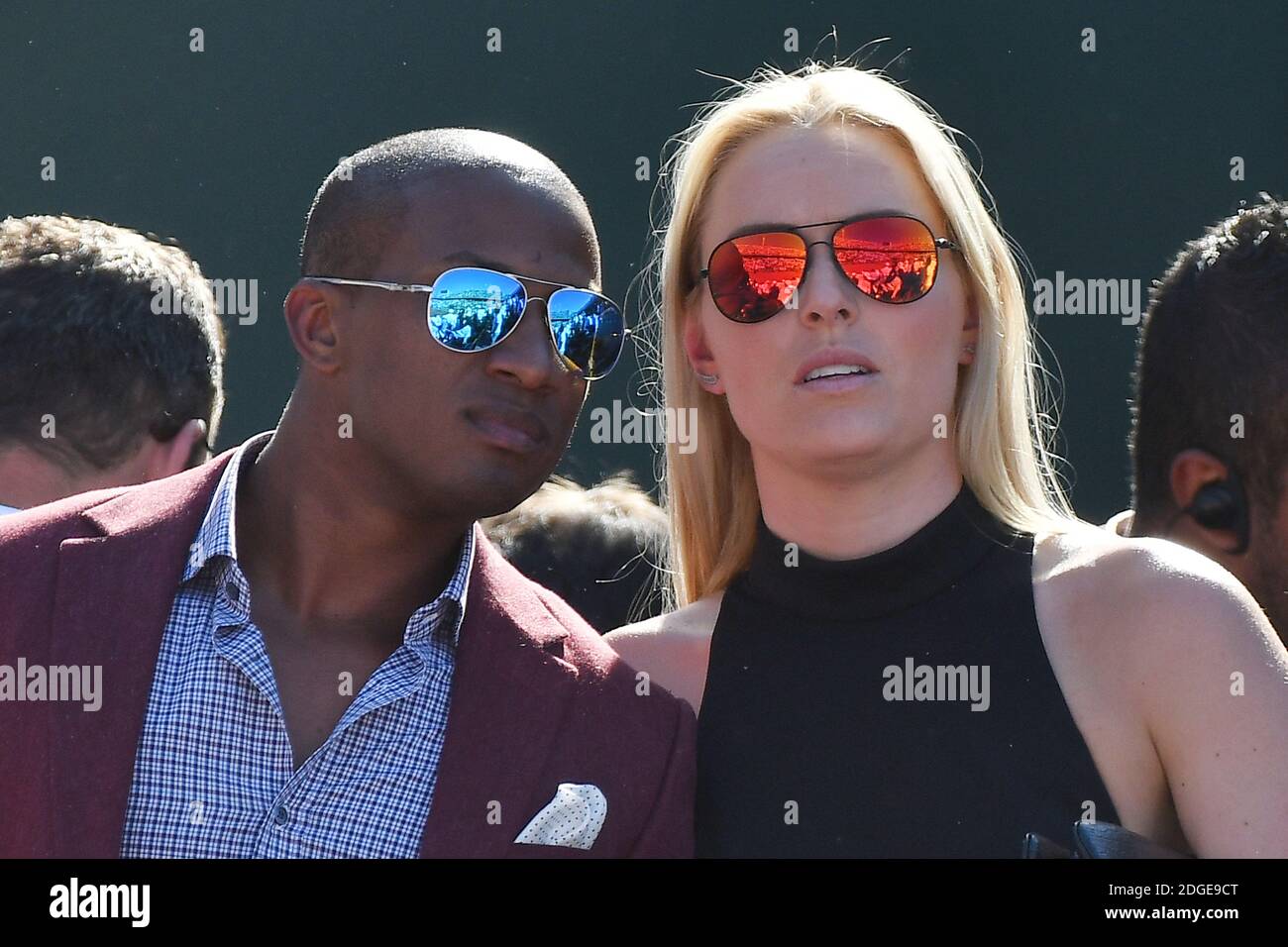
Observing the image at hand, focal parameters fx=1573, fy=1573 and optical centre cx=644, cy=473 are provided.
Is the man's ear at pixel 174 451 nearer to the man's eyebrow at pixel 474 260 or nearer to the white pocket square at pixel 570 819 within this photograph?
the man's eyebrow at pixel 474 260

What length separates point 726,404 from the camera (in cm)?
318

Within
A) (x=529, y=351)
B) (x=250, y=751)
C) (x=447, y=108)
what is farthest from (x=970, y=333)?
(x=447, y=108)

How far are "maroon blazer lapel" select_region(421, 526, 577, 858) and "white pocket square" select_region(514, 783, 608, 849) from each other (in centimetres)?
2

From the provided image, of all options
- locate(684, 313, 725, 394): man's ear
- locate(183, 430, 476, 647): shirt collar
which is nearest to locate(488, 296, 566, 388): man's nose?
locate(183, 430, 476, 647): shirt collar

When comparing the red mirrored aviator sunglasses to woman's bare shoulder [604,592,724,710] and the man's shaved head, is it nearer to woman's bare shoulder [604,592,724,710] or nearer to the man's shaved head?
the man's shaved head

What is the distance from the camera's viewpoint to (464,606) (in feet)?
8.45

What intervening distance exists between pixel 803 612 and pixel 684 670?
0.79ft

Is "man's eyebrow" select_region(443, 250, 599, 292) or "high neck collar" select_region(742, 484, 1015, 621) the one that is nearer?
"man's eyebrow" select_region(443, 250, 599, 292)

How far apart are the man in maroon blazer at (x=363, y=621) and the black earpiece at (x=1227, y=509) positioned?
1.07 m

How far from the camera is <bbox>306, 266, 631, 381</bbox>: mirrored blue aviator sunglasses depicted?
2.46m

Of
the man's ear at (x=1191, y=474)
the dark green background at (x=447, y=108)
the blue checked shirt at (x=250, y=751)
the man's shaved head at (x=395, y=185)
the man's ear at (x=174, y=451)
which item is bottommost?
the blue checked shirt at (x=250, y=751)

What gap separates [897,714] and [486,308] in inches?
37.2

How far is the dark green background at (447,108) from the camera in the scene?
17.2ft

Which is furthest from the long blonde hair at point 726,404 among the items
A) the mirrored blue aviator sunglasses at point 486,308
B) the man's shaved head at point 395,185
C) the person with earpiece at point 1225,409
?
the mirrored blue aviator sunglasses at point 486,308
